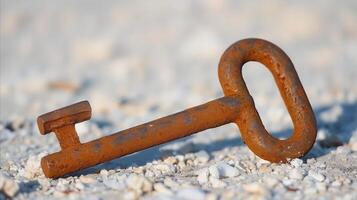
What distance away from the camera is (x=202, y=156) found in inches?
167

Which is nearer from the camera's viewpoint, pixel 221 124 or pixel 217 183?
pixel 217 183

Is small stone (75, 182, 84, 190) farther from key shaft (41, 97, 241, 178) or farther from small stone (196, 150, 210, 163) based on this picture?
small stone (196, 150, 210, 163)

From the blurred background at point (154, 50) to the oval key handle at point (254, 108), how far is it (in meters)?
2.14

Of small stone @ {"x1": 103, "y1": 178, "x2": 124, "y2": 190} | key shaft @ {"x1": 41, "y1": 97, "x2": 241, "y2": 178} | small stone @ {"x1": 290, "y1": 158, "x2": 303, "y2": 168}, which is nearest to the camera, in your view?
small stone @ {"x1": 103, "y1": 178, "x2": 124, "y2": 190}

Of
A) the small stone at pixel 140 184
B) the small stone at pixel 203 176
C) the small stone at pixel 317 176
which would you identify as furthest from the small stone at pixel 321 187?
the small stone at pixel 140 184

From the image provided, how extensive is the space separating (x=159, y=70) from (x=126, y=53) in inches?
22.9

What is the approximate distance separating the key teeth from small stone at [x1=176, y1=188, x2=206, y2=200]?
0.88 metres

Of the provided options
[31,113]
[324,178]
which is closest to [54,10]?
[31,113]

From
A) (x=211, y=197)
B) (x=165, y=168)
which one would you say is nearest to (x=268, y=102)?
(x=165, y=168)

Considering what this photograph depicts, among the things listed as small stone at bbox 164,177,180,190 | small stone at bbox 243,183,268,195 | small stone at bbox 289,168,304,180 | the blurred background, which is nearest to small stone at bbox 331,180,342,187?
small stone at bbox 289,168,304,180

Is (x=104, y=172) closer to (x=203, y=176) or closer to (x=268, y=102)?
(x=203, y=176)

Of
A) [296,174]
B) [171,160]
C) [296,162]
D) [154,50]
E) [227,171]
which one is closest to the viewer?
[296,174]

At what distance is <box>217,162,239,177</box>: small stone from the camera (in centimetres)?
367

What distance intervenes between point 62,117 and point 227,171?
1025 millimetres
